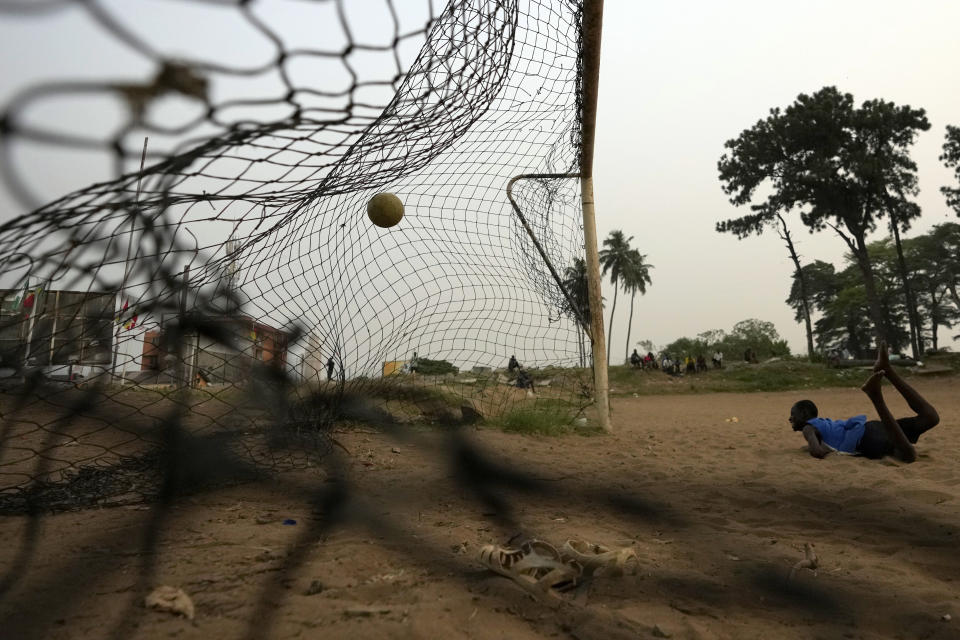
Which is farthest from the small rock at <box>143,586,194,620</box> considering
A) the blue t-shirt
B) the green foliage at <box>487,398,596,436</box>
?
the blue t-shirt

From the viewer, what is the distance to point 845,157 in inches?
816

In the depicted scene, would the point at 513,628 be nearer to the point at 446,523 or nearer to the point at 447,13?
the point at 446,523

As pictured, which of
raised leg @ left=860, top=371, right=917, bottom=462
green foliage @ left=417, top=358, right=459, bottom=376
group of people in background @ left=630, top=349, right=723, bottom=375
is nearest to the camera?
raised leg @ left=860, top=371, right=917, bottom=462

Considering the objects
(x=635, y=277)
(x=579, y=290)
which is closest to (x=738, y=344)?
(x=635, y=277)

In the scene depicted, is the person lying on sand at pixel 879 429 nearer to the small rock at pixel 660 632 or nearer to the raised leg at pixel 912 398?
the raised leg at pixel 912 398

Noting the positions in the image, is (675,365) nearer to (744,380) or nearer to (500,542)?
(744,380)

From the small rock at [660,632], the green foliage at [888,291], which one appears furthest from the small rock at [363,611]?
the green foliage at [888,291]

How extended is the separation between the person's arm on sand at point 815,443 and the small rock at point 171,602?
394 cm

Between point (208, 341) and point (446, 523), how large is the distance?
5.73 ft

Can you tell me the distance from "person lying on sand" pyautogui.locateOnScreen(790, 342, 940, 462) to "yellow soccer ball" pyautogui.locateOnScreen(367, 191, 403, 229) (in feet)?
10.5

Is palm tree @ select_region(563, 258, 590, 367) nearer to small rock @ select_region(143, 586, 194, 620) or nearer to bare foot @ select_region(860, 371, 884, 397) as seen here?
bare foot @ select_region(860, 371, 884, 397)

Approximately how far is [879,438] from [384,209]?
370cm

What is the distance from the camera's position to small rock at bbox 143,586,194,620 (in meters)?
1.45

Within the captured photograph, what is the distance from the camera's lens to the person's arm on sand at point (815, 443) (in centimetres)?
392
